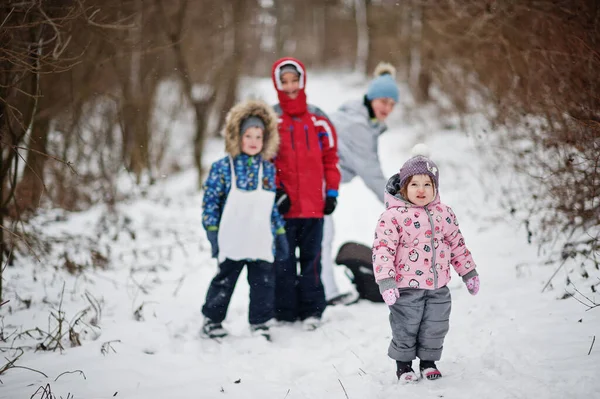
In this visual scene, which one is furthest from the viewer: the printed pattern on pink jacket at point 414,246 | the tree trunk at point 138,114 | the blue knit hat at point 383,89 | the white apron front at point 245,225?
the tree trunk at point 138,114

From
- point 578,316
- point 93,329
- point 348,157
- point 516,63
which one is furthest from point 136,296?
point 516,63

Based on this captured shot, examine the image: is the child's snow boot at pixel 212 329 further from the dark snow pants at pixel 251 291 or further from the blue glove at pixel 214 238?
the blue glove at pixel 214 238

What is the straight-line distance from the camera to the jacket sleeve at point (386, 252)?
9.22 ft

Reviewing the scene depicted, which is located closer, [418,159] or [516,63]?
[418,159]

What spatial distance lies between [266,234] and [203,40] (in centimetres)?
1023

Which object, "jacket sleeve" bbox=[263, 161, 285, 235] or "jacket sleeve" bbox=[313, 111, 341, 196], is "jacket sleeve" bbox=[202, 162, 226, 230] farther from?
"jacket sleeve" bbox=[313, 111, 341, 196]

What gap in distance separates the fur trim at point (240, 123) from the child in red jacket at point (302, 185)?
21 centimetres

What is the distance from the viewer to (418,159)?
292cm

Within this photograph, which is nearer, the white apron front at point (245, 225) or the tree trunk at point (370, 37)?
the white apron front at point (245, 225)

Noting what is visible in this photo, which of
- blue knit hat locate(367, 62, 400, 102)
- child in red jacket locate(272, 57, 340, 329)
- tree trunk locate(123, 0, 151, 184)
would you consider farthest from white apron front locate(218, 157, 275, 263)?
tree trunk locate(123, 0, 151, 184)

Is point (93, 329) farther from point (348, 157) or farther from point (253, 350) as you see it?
point (348, 157)

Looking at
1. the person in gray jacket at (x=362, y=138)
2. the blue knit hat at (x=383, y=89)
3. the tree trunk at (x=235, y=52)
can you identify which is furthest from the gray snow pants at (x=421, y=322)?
the tree trunk at (x=235, y=52)

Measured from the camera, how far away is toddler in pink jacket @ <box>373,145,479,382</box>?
9.46 ft

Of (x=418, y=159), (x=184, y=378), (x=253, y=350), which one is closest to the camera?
(x=418, y=159)
